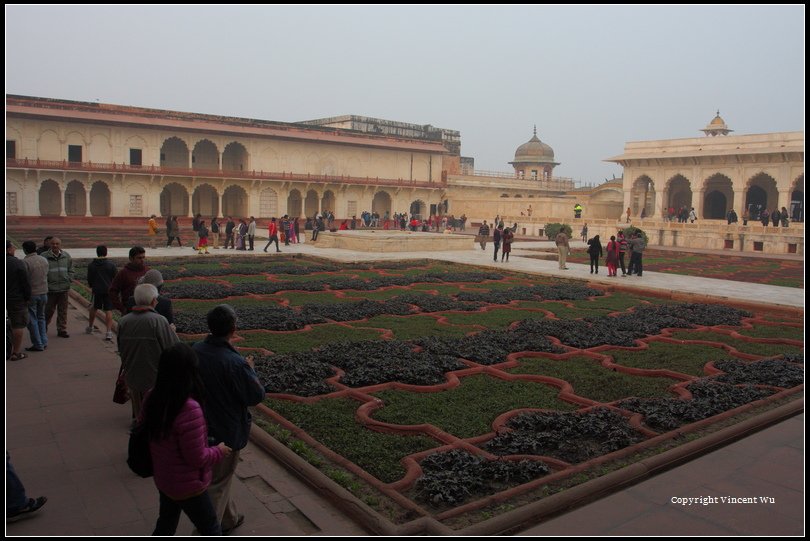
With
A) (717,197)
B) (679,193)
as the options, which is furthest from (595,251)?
(679,193)

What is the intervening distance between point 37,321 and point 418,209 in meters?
38.4

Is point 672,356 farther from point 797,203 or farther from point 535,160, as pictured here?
point 535,160

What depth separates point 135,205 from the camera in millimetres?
34062

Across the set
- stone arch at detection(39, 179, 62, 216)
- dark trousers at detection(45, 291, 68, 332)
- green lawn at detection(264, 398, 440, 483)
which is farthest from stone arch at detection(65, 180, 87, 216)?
green lawn at detection(264, 398, 440, 483)

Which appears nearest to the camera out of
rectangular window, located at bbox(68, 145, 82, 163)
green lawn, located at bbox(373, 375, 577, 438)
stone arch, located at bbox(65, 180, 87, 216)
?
green lawn, located at bbox(373, 375, 577, 438)

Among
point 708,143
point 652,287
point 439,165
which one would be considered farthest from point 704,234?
point 439,165

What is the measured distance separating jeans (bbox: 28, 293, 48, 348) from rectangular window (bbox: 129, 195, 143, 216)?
28.4 meters

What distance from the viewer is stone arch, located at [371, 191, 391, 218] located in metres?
43.2

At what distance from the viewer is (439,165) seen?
46.1m

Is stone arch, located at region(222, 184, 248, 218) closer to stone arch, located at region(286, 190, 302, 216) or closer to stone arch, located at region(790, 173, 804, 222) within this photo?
stone arch, located at region(286, 190, 302, 216)

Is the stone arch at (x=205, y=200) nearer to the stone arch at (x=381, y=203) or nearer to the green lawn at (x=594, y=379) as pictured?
the stone arch at (x=381, y=203)

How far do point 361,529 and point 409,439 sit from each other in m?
1.32

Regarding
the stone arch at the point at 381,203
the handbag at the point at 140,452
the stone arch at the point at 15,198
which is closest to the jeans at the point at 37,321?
the handbag at the point at 140,452

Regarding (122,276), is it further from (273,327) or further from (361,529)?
(361,529)
